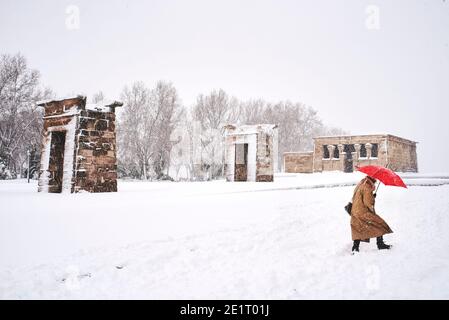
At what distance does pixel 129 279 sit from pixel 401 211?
7269mm

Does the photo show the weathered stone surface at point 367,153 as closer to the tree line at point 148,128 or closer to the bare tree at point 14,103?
the tree line at point 148,128

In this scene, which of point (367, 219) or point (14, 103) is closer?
point (367, 219)

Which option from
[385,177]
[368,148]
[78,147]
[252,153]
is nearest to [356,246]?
[385,177]

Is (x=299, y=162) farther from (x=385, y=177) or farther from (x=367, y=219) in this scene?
(x=385, y=177)

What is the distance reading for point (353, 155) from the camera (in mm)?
32750

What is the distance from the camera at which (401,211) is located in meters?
8.71

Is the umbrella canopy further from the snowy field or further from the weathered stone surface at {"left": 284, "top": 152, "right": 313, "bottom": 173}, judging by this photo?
the weathered stone surface at {"left": 284, "top": 152, "right": 313, "bottom": 173}

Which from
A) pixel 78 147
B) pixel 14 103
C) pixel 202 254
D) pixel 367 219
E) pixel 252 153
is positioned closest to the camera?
pixel 202 254

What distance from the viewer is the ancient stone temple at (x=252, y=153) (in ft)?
55.0

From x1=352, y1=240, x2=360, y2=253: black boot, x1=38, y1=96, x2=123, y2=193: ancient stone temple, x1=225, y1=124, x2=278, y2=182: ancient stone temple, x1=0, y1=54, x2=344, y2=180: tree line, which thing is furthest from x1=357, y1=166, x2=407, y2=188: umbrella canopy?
x1=0, y1=54, x2=344, y2=180: tree line

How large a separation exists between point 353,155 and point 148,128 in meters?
19.9

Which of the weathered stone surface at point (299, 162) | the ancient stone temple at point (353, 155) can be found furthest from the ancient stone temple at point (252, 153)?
the weathered stone surface at point (299, 162)
